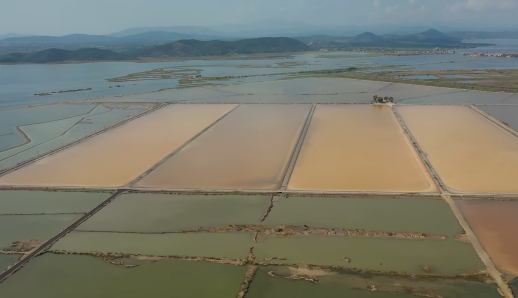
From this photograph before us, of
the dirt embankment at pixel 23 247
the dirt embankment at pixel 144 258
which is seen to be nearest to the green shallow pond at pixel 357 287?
the dirt embankment at pixel 144 258

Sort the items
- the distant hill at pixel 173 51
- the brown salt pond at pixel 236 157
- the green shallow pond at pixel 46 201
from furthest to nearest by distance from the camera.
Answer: the distant hill at pixel 173 51, the brown salt pond at pixel 236 157, the green shallow pond at pixel 46 201

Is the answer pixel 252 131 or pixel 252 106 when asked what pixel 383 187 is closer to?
pixel 252 131

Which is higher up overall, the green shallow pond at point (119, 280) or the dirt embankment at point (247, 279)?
the dirt embankment at point (247, 279)

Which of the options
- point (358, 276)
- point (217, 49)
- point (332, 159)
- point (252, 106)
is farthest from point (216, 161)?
point (217, 49)

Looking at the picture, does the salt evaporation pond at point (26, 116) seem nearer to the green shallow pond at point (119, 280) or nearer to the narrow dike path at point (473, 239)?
the green shallow pond at point (119, 280)

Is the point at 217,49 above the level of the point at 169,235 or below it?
above

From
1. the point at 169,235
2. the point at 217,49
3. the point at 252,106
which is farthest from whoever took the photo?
the point at 217,49

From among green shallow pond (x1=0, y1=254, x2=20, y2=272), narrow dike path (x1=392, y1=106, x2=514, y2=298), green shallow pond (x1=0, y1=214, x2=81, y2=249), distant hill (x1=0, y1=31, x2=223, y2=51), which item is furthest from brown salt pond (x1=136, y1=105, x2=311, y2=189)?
distant hill (x1=0, y1=31, x2=223, y2=51)
